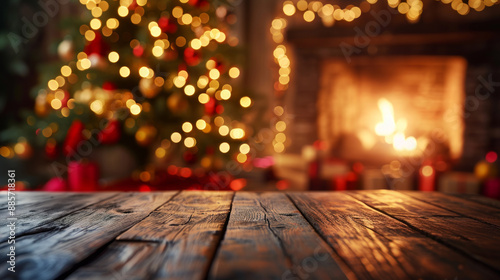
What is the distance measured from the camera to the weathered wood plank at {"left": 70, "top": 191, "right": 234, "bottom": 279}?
0.40 meters

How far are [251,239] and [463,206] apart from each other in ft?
2.12

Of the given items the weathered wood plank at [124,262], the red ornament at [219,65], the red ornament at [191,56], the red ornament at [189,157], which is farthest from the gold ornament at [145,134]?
the weathered wood plank at [124,262]

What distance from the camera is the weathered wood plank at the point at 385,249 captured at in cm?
42

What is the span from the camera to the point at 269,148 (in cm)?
378

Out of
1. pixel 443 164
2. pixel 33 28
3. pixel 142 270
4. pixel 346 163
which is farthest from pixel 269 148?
pixel 142 270

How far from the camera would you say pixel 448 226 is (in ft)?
2.07

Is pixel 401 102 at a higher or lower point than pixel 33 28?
lower

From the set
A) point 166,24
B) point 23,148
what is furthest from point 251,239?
point 23,148

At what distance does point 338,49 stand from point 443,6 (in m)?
1.08

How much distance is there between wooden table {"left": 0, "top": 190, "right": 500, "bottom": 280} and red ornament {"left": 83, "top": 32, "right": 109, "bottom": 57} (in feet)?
5.31

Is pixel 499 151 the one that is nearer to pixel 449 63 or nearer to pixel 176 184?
pixel 449 63

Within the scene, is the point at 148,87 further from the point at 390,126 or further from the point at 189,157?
the point at 390,126

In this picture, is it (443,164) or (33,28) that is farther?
(33,28)

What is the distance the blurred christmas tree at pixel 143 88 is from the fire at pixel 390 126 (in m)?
1.70
